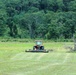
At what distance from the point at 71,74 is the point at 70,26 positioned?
6713 cm

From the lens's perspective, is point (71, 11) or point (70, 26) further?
point (71, 11)

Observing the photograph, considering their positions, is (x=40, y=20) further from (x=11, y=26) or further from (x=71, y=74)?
(x=71, y=74)

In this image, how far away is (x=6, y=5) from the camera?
9788 cm

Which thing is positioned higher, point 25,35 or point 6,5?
point 6,5

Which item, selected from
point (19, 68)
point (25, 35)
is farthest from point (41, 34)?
point (19, 68)

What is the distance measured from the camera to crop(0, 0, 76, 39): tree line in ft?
268

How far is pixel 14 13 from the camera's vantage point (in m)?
96.4

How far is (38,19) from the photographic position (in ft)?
298

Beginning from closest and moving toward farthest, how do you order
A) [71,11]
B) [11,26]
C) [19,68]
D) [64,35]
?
[19,68], [64,35], [11,26], [71,11]

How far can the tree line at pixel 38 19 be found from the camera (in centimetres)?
8156

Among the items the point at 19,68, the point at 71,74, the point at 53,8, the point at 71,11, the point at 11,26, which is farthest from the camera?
the point at 53,8

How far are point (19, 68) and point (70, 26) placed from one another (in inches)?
2574

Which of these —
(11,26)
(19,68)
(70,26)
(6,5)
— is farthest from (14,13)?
(19,68)

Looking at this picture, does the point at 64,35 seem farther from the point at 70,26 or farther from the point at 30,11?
the point at 30,11
